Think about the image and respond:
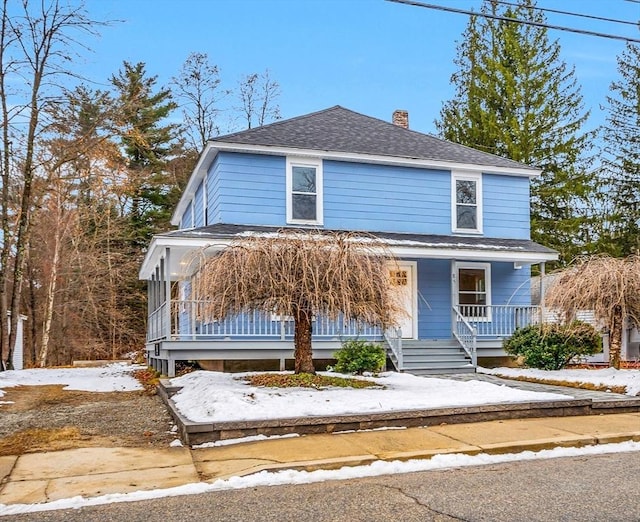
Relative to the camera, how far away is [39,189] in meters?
19.7

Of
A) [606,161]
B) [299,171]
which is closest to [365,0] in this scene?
[299,171]

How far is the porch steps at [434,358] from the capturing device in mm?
13430

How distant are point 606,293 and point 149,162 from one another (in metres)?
25.1

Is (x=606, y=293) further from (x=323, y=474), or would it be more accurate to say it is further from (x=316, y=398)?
(x=323, y=474)

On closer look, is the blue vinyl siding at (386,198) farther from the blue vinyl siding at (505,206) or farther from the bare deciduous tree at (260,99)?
the bare deciduous tree at (260,99)

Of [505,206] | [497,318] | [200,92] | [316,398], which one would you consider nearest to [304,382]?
[316,398]

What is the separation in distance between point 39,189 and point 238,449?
53.4 ft

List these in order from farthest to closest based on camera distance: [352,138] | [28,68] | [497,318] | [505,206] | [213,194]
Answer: [28,68] → [505,206] → [352,138] → [497,318] → [213,194]

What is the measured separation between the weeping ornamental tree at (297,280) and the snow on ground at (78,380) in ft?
15.9

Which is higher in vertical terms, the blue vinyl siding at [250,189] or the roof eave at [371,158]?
the roof eave at [371,158]

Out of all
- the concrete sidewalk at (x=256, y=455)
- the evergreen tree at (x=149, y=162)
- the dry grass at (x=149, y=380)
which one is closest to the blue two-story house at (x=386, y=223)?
the dry grass at (x=149, y=380)

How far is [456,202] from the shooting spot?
16.3 meters

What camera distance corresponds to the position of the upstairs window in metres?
14.8

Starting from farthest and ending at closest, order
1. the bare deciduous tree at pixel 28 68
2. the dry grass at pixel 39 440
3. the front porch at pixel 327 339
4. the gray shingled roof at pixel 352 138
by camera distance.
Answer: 1. the bare deciduous tree at pixel 28 68
2. the gray shingled roof at pixel 352 138
3. the front porch at pixel 327 339
4. the dry grass at pixel 39 440
